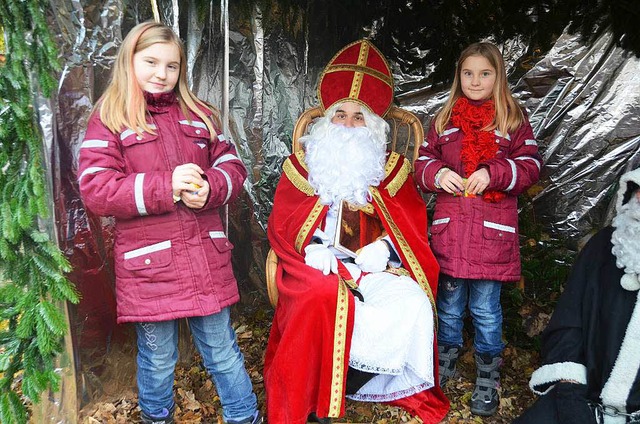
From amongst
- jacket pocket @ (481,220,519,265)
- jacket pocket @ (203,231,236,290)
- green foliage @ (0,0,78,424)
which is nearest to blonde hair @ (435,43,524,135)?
jacket pocket @ (481,220,519,265)

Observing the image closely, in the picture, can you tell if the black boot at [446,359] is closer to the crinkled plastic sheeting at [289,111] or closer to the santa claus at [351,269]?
the santa claus at [351,269]

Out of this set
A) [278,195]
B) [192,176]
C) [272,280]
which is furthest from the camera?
[278,195]

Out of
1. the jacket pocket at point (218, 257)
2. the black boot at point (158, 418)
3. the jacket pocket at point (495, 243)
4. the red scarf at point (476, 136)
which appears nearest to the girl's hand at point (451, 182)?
the red scarf at point (476, 136)

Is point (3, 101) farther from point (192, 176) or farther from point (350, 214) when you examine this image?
point (350, 214)

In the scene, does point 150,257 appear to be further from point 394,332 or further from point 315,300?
point 394,332

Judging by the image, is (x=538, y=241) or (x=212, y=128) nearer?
(x=212, y=128)

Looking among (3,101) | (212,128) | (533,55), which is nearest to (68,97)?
(3,101)

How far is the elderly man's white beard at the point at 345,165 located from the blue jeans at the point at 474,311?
74cm

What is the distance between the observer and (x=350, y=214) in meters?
3.37

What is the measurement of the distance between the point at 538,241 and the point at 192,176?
111 inches

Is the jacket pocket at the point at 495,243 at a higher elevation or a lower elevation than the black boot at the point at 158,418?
higher

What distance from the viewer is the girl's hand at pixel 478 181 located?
124 inches

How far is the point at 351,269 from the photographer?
10.7 ft

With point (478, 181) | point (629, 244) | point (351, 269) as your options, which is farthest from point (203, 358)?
point (629, 244)
